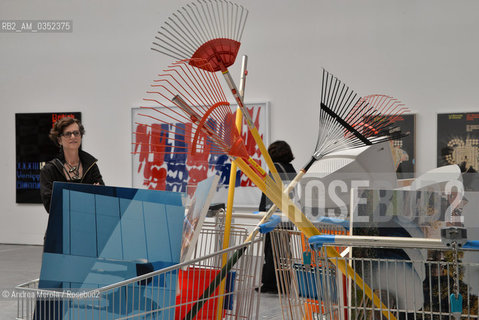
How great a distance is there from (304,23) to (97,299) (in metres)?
A: 5.32

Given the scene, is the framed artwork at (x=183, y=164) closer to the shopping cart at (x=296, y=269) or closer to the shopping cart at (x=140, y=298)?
the shopping cart at (x=296, y=269)

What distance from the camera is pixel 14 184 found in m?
7.70

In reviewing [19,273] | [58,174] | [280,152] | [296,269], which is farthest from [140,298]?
[19,273]

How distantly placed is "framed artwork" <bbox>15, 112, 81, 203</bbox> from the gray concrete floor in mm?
772

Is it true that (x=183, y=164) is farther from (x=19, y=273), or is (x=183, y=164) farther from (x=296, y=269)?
(x=296, y=269)

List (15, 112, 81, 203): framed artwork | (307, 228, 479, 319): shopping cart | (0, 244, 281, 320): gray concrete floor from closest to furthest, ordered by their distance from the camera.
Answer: (307, 228, 479, 319): shopping cart
(0, 244, 281, 320): gray concrete floor
(15, 112, 81, 203): framed artwork

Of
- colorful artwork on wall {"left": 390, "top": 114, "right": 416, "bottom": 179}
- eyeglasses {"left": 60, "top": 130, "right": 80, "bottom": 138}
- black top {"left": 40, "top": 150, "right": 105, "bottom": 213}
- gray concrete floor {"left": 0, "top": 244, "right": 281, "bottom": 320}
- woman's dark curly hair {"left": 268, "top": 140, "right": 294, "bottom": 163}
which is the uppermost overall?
colorful artwork on wall {"left": 390, "top": 114, "right": 416, "bottom": 179}

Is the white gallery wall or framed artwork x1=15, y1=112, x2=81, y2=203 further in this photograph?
framed artwork x1=15, y1=112, x2=81, y2=203

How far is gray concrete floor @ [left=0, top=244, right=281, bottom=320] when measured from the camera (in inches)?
158

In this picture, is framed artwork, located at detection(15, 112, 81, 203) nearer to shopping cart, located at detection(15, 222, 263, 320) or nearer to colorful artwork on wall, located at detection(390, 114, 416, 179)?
colorful artwork on wall, located at detection(390, 114, 416, 179)

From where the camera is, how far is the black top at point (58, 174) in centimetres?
269

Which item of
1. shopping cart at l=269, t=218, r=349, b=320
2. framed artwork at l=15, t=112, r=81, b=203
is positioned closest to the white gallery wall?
framed artwork at l=15, t=112, r=81, b=203

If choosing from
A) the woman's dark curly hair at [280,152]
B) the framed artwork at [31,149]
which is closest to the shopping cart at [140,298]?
the woman's dark curly hair at [280,152]

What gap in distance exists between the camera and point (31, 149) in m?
7.56
